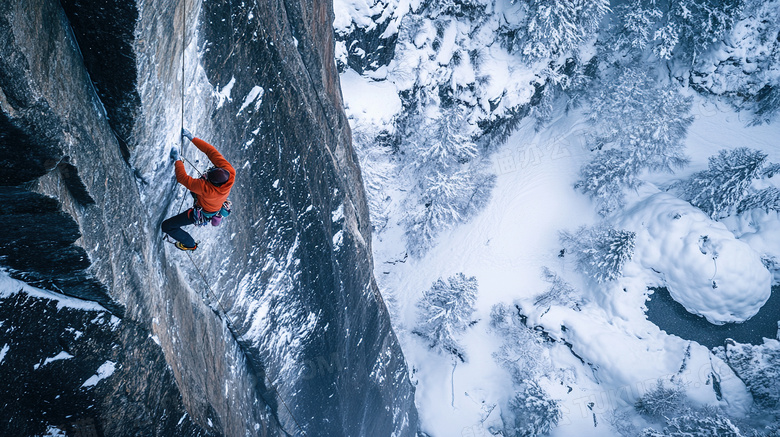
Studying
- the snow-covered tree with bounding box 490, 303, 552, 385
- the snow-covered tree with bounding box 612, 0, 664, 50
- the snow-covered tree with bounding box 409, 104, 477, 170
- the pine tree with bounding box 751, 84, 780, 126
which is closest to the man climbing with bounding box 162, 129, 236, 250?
the snow-covered tree with bounding box 409, 104, 477, 170

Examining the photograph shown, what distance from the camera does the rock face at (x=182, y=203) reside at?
3.50 meters

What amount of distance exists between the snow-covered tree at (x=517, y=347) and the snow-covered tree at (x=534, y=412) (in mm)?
696

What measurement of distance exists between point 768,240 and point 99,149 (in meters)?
29.3

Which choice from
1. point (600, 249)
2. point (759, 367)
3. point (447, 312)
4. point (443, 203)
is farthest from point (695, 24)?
point (447, 312)

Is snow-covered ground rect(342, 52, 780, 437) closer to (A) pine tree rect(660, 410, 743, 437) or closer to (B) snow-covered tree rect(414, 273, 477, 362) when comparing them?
(B) snow-covered tree rect(414, 273, 477, 362)

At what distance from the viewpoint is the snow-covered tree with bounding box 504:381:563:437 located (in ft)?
66.2

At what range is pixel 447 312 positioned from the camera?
20906 mm

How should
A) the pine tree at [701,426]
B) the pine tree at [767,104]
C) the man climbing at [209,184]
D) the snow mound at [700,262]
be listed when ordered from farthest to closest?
the pine tree at [767,104]
the snow mound at [700,262]
the pine tree at [701,426]
the man climbing at [209,184]

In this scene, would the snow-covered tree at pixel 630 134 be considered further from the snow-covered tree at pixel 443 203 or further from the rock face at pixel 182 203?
the rock face at pixel 182 203

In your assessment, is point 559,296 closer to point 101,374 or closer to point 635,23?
point 635,23

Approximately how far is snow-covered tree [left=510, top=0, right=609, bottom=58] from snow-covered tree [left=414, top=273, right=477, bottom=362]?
1342cm

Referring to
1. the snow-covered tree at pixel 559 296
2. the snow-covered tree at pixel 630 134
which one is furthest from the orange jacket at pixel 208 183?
the snow-covered tree at pixel 630 134

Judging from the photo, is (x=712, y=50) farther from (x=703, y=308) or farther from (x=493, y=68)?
(x=703, y=308)

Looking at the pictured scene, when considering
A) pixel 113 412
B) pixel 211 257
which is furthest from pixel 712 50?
pixel 113 412
